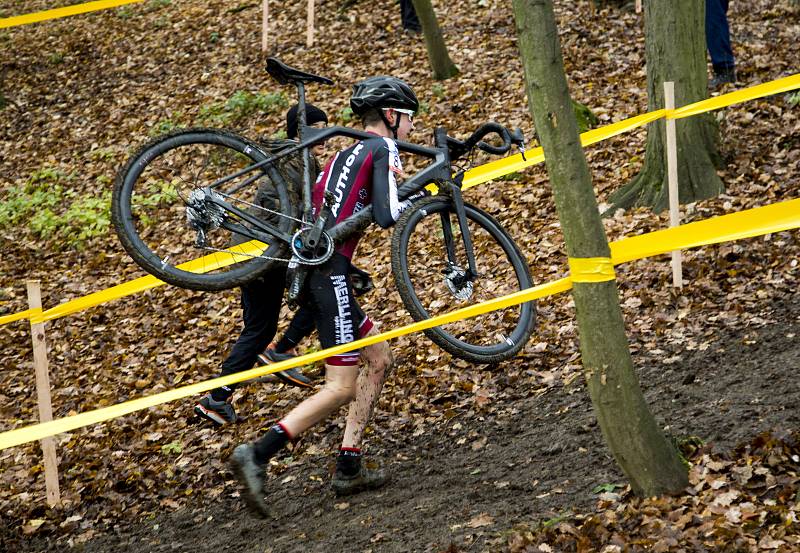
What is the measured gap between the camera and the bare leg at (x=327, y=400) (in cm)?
513

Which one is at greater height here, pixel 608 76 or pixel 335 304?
pixel 608 76

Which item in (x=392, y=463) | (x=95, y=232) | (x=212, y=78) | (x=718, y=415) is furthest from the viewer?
(x=212, y=78)

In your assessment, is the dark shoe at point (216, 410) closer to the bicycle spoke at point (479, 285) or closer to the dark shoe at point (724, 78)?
the bicycle spoke at point (479, 285)

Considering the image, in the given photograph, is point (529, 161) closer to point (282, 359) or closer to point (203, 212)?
point (282, 359)

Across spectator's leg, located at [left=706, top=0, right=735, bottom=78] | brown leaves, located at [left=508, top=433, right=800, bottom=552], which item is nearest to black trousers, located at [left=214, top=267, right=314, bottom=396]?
brown leaves, located at [left=508, top=433, right=800, bottom=552]

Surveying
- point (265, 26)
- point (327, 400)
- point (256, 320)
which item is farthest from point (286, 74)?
point (265, 26)

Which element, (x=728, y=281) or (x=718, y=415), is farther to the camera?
(x=728, y=281)

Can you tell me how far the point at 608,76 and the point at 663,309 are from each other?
17.5 feet

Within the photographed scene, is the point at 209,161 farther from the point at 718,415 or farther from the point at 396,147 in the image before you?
the point at 718,415

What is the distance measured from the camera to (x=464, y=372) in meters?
7.16

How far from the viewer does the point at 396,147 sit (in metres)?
5.22

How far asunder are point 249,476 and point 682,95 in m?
5.75

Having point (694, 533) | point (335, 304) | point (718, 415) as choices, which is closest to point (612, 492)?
point (694, 533)

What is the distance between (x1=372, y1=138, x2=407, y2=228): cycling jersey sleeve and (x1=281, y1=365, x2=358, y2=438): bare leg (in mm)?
927
